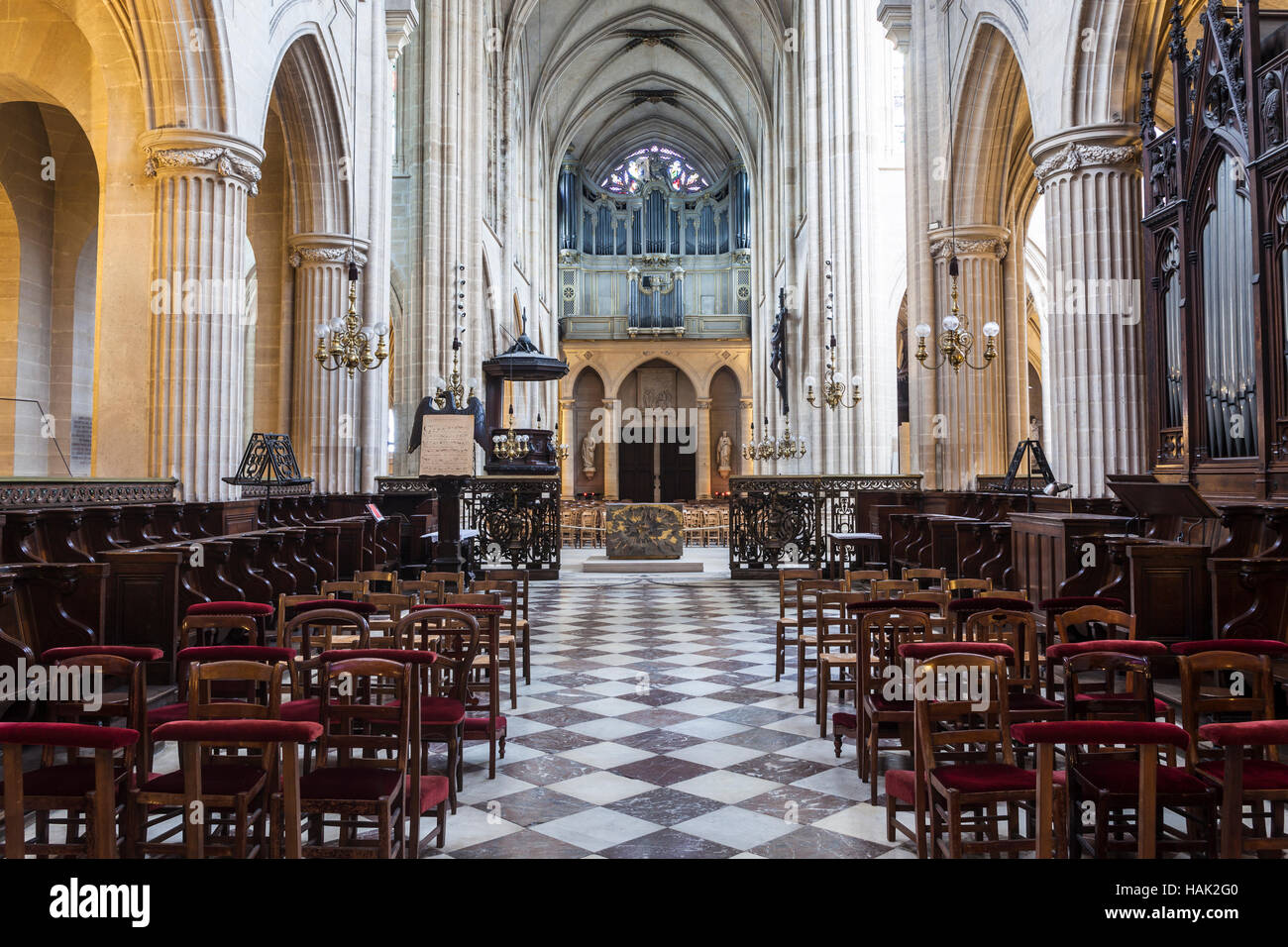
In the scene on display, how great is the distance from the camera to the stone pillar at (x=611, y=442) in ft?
119

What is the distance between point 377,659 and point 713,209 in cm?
3617

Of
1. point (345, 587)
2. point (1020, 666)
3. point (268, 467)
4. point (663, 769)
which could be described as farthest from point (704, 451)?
point (1020, 666)

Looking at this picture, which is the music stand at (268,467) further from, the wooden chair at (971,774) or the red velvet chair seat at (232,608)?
the wooden chair at (971,774)

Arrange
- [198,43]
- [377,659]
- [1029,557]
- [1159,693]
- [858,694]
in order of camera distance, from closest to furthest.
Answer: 1. [377,659]
2. [858,694]
3. [1159,693]
4. [1029,557]
5. [198,43]

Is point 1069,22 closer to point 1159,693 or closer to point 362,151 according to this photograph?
point 1159,693

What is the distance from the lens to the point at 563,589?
40.7 ft

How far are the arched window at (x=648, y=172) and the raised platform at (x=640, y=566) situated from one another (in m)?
27.0

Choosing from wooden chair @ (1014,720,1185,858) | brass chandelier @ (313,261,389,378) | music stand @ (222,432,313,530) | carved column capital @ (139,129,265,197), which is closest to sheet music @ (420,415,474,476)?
brass chandelier @ (313,261,389,378)

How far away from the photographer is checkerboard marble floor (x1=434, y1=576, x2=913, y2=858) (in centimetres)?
355

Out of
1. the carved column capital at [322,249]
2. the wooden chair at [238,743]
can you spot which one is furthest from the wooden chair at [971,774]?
the carved column capital at [322,249]

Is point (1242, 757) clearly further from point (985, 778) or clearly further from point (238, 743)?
point (238, 743)

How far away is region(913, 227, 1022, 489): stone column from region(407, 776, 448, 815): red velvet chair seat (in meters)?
10.6

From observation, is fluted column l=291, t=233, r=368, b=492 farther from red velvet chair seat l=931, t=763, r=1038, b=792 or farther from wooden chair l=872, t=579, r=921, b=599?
red velvet chair seat l=931, t=763, r=1038, b=792

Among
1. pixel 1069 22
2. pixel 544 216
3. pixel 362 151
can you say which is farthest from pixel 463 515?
pixel 544 216
